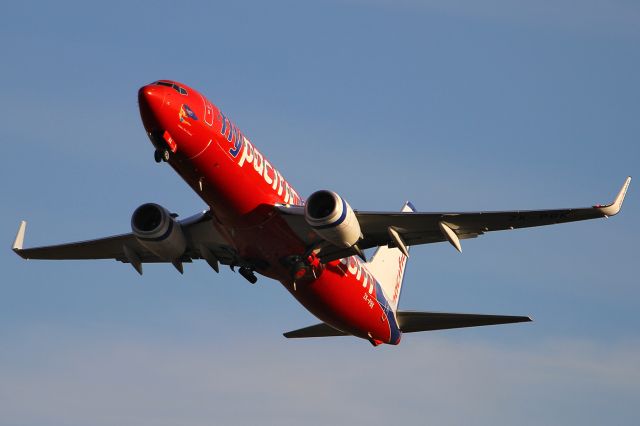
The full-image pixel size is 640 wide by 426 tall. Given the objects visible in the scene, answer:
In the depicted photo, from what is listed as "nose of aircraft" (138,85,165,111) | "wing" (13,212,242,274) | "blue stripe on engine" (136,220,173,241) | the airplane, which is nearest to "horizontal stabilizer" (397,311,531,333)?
the airplane

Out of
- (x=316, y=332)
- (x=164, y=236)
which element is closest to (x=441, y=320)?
(x=316, y=332)

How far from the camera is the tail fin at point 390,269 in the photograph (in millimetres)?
58812

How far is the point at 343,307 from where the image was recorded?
50.8 meters

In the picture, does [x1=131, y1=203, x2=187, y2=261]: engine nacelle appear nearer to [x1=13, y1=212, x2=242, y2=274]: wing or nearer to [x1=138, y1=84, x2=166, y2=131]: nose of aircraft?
[x1=13, y1=212, x2=242, y2=274]: wing

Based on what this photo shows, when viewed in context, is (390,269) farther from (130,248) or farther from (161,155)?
(161,155)

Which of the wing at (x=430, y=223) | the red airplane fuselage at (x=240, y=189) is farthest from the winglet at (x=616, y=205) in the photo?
the red airplane fuselage at (x=240, y=189)

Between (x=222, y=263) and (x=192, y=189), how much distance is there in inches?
294

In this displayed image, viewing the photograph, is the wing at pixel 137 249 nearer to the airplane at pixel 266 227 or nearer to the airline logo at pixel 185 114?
the airplane at pixel 266 227

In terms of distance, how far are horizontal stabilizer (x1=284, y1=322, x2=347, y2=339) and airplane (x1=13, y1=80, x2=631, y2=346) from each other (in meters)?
2.23

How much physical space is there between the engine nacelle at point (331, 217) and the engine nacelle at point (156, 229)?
6.76m

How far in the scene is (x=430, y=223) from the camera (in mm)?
47312

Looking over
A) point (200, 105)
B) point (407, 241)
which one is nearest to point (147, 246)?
point (200, 105)

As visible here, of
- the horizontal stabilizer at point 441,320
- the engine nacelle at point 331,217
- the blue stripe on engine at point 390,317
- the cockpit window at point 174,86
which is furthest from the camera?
the blue stripe on engine at point 390,317

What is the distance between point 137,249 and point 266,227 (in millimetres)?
9551
